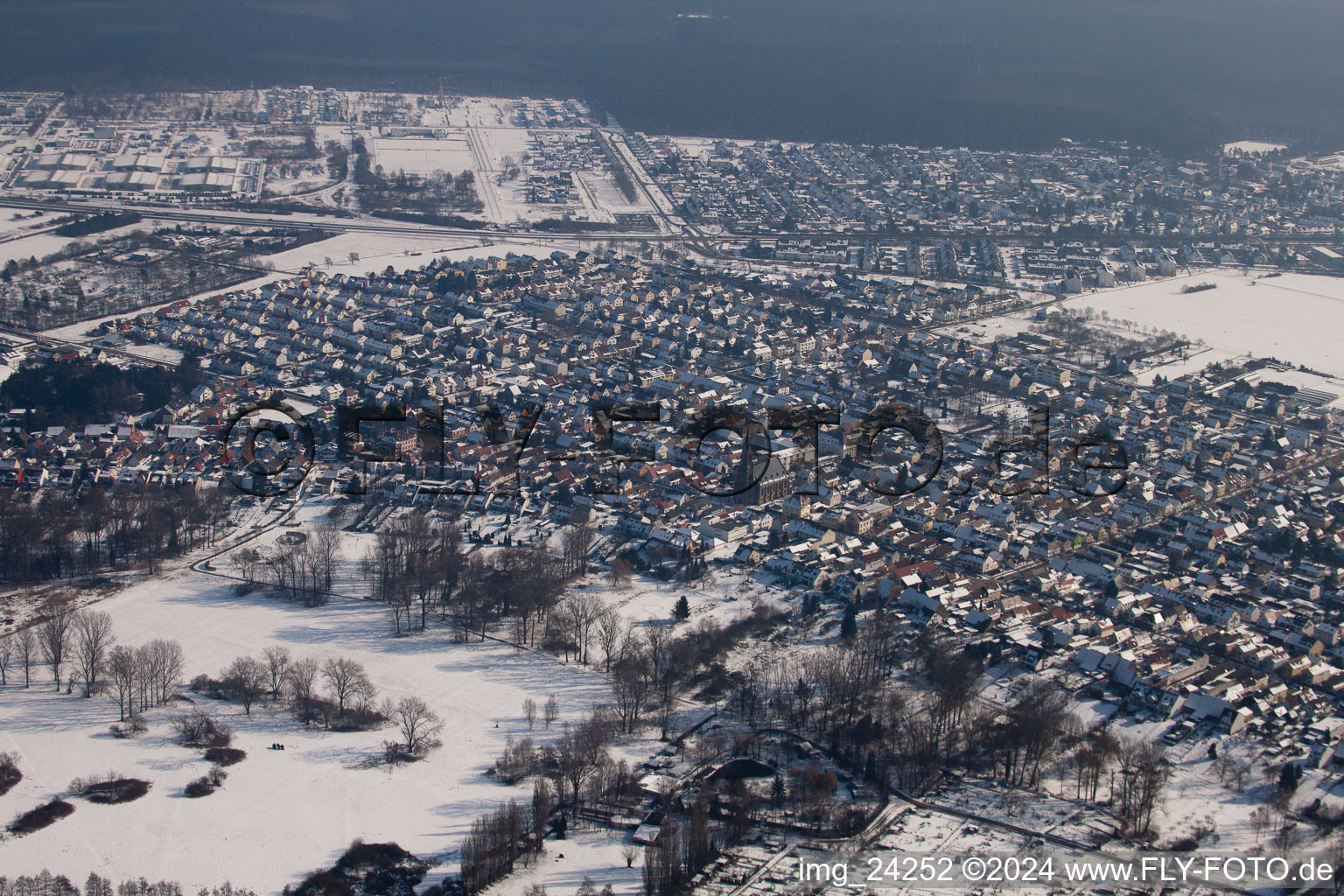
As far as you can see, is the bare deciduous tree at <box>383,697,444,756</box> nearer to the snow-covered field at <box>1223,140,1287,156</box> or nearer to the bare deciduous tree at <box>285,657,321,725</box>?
the bare deciduous tree at <box>285,657,321,725</box>

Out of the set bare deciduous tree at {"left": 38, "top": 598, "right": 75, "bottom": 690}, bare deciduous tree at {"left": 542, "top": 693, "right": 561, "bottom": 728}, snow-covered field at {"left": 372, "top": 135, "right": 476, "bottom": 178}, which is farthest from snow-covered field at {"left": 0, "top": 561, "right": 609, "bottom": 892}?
snow-covered field at {"left": 372, "top": 135, "right": 476, "bottom": 178}

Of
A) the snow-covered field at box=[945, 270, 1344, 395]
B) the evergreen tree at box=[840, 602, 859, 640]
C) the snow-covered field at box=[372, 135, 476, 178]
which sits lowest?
the evergreen tree at box=[840, 602, 859, 640]

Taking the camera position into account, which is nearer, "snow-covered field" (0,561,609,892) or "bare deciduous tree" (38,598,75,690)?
"snow-covered field" (0,561,609,892)

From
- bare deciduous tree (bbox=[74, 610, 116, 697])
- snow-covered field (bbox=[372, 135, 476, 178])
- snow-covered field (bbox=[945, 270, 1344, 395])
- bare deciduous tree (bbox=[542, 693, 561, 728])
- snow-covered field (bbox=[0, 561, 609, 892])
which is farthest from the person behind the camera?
snow-covered field (bbox=[372, 135, 476, 178])

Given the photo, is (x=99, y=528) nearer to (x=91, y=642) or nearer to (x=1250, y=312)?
(x=91, y=642)

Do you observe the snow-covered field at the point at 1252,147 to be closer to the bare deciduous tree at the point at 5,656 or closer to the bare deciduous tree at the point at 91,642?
the bare deciduous tree at the point at 91,642

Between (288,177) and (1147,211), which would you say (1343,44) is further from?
(288,177)

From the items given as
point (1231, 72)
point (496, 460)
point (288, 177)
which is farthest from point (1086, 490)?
point (1231, 72)

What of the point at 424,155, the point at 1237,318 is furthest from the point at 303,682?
the point at 424,155

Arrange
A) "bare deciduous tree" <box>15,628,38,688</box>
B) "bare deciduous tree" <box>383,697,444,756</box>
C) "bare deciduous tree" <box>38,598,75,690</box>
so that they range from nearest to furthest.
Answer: "bare deciduous tree" <box>383,697,444,756</box>, "bare deciduous tree" <box>15,628,38,688</box>, "bare deciduous tree" <box>38,598,75,690</box>

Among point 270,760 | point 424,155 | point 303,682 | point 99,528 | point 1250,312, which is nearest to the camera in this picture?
point 270,760

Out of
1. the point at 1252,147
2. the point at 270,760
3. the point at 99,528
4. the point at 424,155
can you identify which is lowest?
the point at 270,760

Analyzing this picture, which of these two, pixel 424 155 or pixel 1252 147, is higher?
pixel 1252 147
